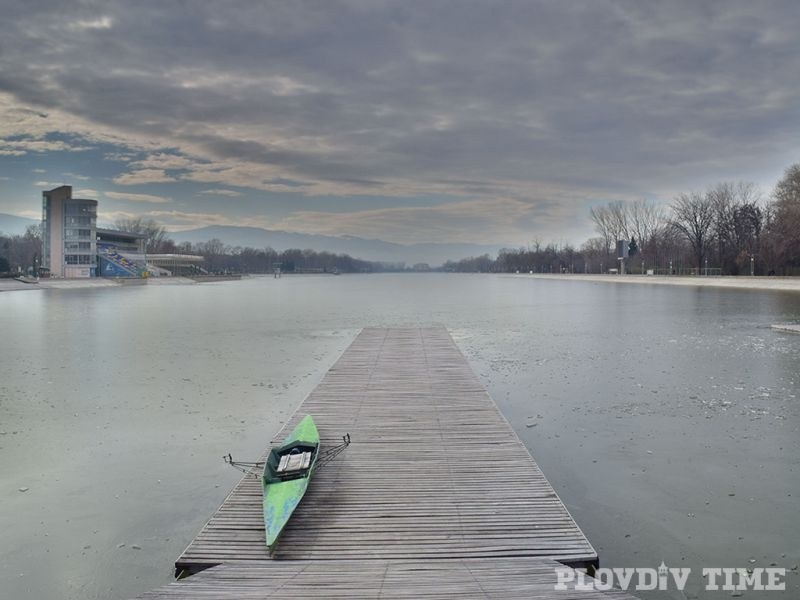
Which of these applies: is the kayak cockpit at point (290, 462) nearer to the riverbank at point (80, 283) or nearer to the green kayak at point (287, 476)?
the green kayak at point (287, 476)

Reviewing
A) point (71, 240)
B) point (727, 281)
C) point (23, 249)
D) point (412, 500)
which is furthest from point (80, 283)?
point (412, 500)

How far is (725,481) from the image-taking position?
8195 millimetres

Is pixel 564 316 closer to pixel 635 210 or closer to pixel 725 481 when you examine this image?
pixel 725 481

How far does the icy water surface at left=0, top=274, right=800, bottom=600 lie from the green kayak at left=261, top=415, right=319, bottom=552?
1037 millimetres

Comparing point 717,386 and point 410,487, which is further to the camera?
point 717,386

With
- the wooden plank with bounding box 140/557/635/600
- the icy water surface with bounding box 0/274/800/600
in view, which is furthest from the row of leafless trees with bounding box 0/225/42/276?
the wooden plank with bounding box 140/557/635/600

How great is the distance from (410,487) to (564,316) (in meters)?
29.4

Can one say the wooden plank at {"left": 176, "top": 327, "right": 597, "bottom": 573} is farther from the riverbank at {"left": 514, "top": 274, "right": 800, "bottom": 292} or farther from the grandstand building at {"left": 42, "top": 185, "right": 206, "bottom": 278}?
the grandstand building at {"left": 42, "top": 185, "right": 206, "bottom": 278}

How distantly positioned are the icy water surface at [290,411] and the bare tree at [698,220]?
81.4 meters

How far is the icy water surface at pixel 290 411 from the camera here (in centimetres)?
645

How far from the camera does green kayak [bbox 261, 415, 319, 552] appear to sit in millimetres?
6026

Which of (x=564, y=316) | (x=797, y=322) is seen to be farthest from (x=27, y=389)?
(x=797, y=322)

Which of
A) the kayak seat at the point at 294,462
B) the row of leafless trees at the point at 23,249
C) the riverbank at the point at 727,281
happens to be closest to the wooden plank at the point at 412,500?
the kayak seat at the point at 294,462

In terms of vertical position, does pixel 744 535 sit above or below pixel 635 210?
below
